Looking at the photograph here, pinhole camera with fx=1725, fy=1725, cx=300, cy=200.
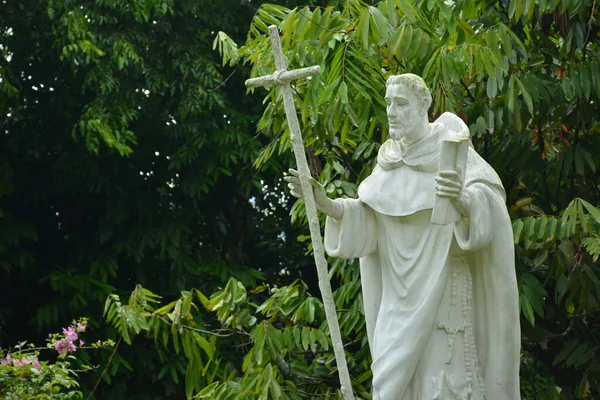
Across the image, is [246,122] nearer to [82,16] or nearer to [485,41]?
[82,16]

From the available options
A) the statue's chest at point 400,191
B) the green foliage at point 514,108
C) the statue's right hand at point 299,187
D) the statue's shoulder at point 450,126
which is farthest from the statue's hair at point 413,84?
the green foliage at point 514,108

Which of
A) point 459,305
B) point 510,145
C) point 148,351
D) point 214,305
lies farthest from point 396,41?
point 148,351

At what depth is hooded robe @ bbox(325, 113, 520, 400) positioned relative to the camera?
8055mm

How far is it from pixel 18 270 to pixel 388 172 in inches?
318

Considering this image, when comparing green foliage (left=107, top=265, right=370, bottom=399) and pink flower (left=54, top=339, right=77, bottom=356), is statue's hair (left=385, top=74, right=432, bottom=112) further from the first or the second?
pink flower (left=54, top=339, right=77, bottom=356)

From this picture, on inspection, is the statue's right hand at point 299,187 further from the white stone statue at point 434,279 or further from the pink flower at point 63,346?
the pink flower at point 63,346

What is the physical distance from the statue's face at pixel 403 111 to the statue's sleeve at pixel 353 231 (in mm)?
426

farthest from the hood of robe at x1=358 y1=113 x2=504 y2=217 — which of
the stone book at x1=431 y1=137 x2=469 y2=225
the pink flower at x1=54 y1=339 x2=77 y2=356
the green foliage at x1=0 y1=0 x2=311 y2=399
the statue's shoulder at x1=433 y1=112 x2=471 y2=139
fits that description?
the green foliage at x1=0 y1=0 x2=311 y2=399

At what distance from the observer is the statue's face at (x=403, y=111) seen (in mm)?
8141

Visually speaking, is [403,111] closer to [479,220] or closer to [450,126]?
[450,126]

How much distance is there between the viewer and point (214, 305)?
12.0 meters

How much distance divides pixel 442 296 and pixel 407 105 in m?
0.92

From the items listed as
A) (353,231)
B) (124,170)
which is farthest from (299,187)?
(124,170)

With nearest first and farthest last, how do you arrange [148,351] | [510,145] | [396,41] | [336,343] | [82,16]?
[336,343] < [396,41] < [510,145] < [82,16] < [148,351]
